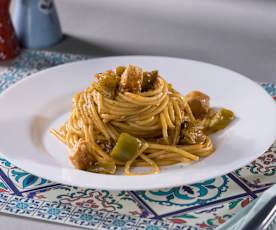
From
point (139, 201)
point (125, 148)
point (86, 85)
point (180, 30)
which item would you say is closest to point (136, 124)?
point (125, 148)

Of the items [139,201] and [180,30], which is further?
[180,30]

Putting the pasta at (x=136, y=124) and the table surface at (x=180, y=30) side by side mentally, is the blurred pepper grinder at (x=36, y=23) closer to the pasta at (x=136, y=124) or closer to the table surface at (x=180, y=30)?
the table surface at (x=180, y=30)

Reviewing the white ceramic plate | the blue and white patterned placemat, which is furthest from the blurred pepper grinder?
the blue and white patterned placemat

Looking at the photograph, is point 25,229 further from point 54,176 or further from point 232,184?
point 232,184

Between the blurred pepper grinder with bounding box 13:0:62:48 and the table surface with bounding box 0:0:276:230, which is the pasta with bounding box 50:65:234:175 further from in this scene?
the blurred pepper grinder with bounding box 13:0:62:48

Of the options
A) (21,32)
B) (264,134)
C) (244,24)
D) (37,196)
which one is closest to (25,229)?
(37,196)

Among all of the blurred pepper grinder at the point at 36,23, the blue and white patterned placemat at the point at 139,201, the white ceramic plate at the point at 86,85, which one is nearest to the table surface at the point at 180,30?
the blurred pepper grinder at the point at 36,23

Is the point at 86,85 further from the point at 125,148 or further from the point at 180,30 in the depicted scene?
the point at 180,30
